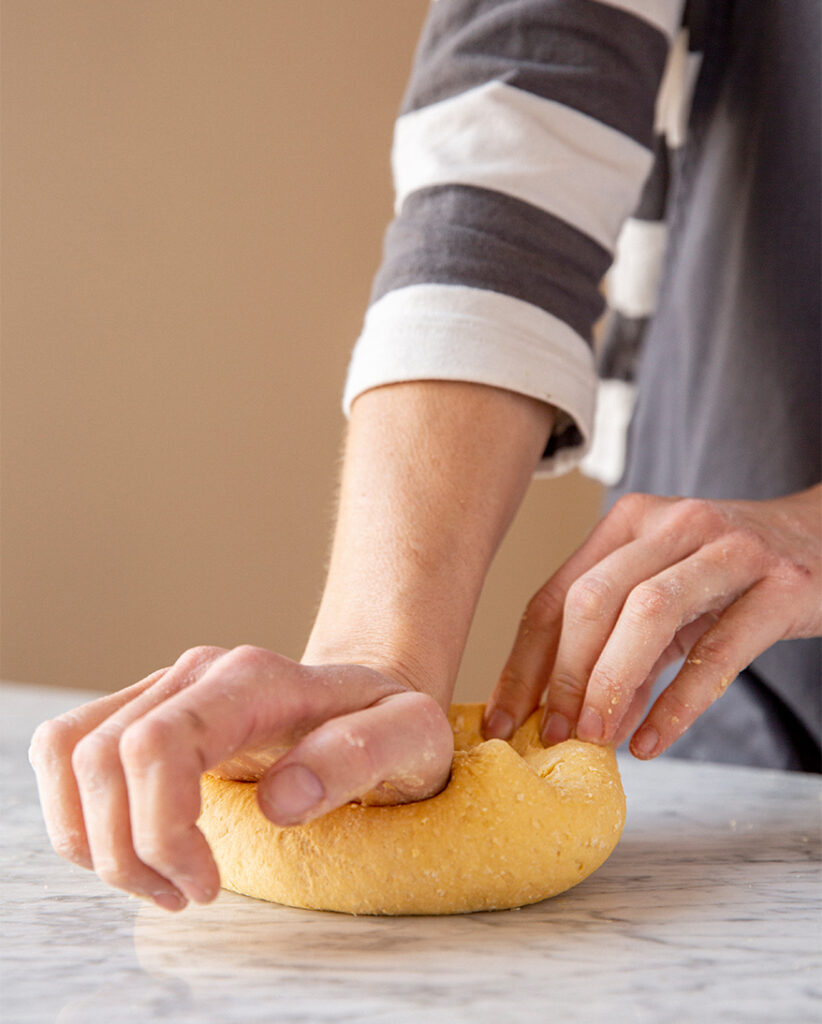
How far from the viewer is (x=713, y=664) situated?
0.58 m

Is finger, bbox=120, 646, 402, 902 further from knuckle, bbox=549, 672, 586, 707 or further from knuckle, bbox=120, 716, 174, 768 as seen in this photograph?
knuckle, bbox=549, 672, 586, 707

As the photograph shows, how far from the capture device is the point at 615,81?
2.42ft

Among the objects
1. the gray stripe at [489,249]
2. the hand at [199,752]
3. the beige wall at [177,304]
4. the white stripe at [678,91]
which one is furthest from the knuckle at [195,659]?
the beige wall at [177,304]

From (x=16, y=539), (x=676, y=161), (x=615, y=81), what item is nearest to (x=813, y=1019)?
(x=615, y=81)

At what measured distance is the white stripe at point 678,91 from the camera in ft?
3.09

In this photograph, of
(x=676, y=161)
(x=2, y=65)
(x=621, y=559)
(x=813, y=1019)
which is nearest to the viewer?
(x=813, y=1019)

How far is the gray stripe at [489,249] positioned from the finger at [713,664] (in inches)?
9.2

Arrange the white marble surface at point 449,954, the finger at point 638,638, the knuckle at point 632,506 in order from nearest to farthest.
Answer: the white marble surface at point 449,954 < the finger at point 638,638 < the knuckle at point 632,506

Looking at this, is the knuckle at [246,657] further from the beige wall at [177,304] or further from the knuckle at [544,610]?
the beige wall at [177,304]

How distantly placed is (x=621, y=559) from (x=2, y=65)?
8.21ft

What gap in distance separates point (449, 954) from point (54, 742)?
178 millimetres

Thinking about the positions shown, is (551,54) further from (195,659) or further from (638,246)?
(195,659)

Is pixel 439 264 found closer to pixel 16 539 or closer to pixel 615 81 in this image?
pixel 615 81

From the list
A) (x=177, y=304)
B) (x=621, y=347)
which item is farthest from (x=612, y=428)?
(x=177, y=304)
